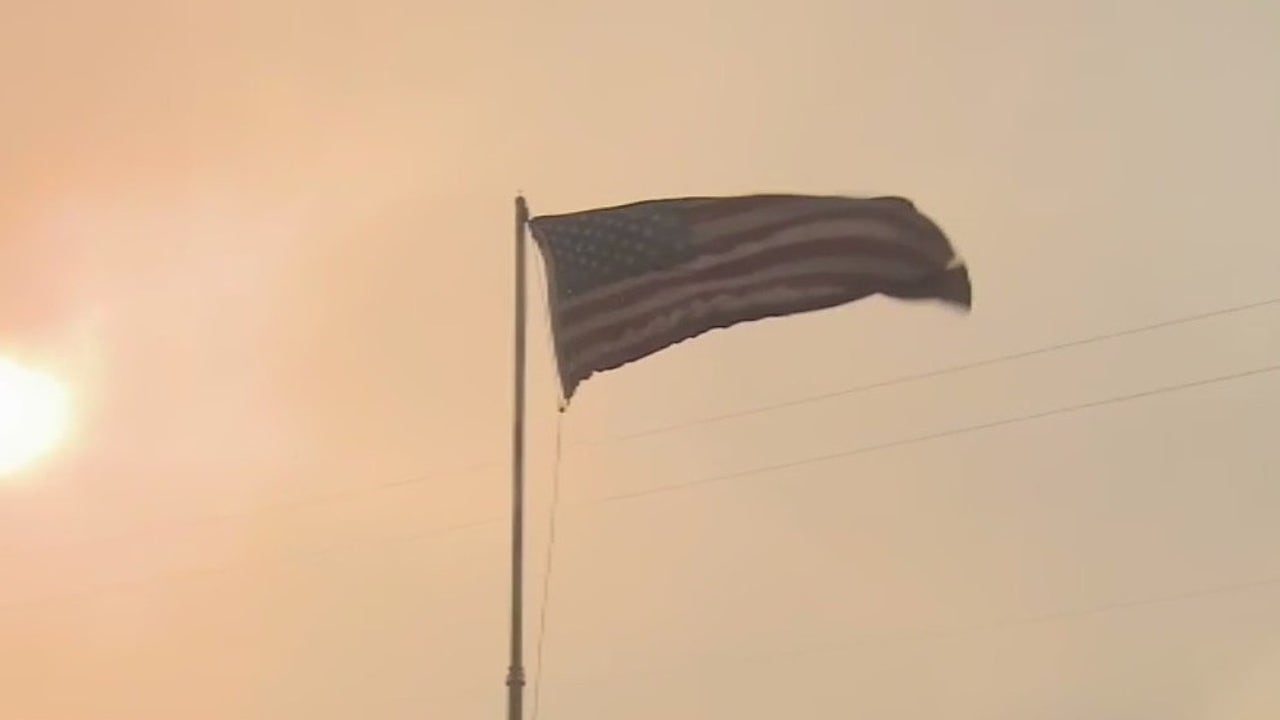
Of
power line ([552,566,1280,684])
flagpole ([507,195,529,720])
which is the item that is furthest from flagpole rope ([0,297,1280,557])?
flagpole ([507,195,529,720])

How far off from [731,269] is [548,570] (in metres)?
0.98

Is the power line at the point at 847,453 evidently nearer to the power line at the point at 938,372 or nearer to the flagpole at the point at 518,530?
the power line at the point at 938,372

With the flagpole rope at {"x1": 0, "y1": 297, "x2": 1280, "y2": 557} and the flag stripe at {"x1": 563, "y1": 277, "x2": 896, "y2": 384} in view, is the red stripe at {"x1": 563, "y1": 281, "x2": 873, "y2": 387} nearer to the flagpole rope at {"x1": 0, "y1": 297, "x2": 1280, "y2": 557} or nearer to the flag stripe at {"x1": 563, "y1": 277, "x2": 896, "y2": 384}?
the flag stripe at {"x1": 563, "y1": 277, "x2": 896, "y2": 384}

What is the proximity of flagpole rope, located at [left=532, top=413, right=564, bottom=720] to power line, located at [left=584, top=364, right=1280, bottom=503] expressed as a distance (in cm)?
6

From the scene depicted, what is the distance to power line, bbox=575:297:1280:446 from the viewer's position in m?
2.19

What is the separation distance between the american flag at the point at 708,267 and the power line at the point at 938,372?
0.55 metres

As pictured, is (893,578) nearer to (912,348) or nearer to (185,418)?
(912,348)

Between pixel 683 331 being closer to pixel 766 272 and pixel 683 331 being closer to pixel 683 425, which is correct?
pixel 766 272

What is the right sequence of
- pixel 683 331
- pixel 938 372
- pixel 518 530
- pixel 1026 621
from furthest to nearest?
pixel 1026 621, pixel 938 372, pixel 683 331, pixel 518 530

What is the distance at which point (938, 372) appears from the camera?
2.27 meters

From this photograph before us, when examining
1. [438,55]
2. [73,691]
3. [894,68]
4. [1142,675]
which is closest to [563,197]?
[438,55]

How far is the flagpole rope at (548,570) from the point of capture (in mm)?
2404

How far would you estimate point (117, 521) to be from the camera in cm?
261

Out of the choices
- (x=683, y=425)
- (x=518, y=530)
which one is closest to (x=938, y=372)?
(x=683, y=425)
